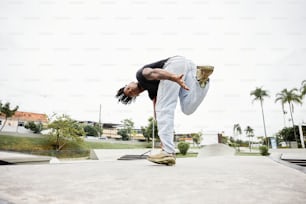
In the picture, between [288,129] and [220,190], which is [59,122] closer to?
[220,190]

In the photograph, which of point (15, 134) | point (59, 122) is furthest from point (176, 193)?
point (15, 134)

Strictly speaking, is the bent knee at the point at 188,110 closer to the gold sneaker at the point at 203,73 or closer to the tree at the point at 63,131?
the gold sneaker at the point at 203,73

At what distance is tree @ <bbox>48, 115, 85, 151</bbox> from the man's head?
2888 centimetres

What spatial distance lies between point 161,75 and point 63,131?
30013mm

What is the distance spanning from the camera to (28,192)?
2.98 feet

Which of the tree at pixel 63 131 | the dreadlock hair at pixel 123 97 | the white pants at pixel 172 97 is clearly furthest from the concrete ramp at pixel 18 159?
the tree at pixel 63 131

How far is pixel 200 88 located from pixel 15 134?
33.8 m

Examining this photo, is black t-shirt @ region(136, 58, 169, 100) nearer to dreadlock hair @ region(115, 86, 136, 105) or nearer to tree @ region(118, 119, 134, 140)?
dreadlock hair @ region(115, 86, 136, 105)

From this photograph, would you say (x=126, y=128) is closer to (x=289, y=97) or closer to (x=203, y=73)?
(x=289, y=97)

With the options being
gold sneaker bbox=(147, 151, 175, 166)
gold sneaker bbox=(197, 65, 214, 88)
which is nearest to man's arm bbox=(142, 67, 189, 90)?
gold sneaker bbox=(197, 65, 214, 88)

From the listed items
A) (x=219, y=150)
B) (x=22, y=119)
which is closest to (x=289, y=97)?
(x=219, y=150)

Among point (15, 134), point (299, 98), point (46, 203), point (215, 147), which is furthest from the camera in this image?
point (299, 98)

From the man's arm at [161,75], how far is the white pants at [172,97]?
7.6 inches

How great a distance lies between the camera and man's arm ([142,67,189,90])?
7.48 ft
